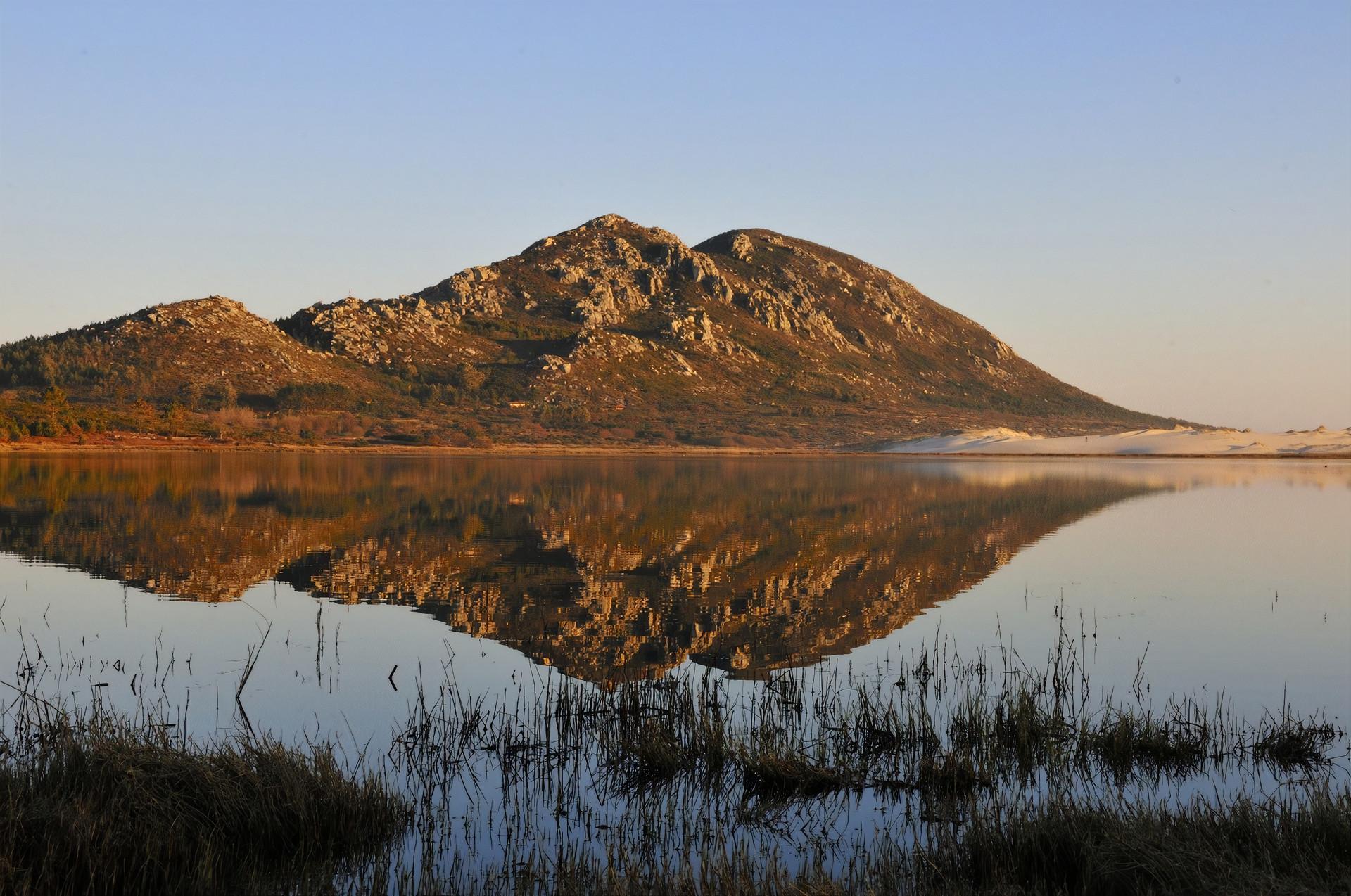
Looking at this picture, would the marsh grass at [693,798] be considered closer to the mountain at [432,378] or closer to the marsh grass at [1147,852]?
the marsh grass at [1147,852]

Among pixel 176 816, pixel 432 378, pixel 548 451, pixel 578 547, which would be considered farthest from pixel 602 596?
pixel 432 378

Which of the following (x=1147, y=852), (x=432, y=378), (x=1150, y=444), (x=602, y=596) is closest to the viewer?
(x=1147, y=852)

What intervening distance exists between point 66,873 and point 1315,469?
11666 centimetres

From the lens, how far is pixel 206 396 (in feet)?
439

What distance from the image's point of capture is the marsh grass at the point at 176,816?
8.03 meters

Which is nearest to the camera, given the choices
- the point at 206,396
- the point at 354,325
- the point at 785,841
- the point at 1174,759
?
the point at 785,841

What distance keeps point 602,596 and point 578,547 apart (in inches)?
327

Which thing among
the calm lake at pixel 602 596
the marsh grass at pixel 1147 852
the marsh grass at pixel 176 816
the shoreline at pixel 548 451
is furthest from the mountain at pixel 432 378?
the marsh grass at pixel 1147 852

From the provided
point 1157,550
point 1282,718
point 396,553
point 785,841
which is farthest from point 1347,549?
point 785,841

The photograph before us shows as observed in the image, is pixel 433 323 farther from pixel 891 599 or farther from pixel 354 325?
pixel 891 599

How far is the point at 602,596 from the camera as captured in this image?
22.9m

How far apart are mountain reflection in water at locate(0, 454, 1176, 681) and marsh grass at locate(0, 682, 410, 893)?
612 centimetres

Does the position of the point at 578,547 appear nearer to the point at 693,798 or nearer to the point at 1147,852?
the point at 693,798

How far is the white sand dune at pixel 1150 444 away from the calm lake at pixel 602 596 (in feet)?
344
